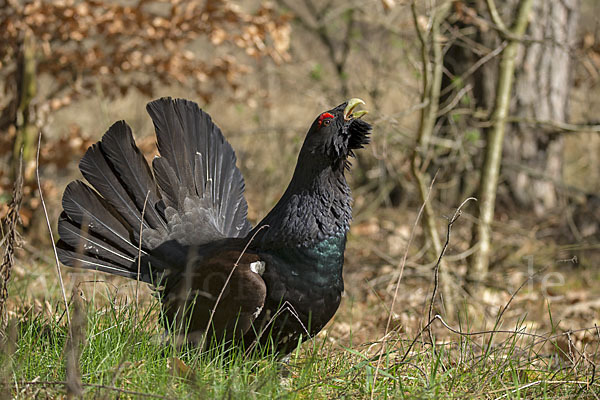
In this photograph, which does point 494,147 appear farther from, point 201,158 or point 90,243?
point 90,243

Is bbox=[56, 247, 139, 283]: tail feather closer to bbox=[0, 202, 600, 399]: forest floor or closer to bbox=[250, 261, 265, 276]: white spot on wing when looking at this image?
bbox=[0, 202, 600, 399]: forest floor

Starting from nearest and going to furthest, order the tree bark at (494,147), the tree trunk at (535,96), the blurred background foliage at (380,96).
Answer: the tree bark at (494,147), the blurred background foliage at (380,96), the tree trunk at (535,96)

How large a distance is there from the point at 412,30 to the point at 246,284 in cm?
348

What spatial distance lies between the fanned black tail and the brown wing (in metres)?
0.35

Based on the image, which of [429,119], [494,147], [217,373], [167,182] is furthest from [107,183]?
[494,147]

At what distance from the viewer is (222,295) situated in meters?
3.18

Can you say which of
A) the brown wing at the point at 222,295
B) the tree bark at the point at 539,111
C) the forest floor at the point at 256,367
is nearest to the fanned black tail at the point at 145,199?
the brown wing at the point at 222,295

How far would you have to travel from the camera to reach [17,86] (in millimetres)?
5523

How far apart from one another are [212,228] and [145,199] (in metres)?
0.51

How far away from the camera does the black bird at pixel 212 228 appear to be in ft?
10.2

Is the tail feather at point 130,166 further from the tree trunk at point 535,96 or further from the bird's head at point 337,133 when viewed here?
the tree trunk at point 535,96

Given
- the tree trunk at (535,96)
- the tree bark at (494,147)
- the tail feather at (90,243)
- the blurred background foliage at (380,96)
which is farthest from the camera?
the tree trunk at (535,96)

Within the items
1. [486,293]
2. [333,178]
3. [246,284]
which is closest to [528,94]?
[486,293]

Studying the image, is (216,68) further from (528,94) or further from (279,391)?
(279,391)
